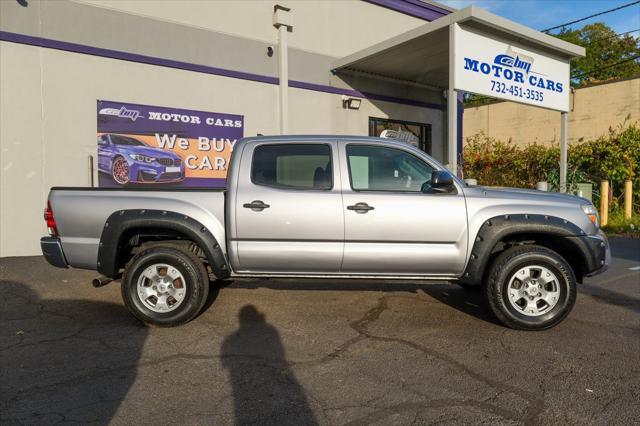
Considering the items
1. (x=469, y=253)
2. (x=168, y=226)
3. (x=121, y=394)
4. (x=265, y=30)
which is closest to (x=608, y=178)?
(x=265, y=30)

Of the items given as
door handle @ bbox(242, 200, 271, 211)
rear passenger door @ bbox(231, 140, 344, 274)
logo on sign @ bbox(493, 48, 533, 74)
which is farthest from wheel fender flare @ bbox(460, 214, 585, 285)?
logo on sign @ bbox(493, 48, 533, 74)

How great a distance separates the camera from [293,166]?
4.86 meters

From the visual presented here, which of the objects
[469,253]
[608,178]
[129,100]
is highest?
[129,100]

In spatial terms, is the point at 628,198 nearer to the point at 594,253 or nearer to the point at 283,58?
the point at 283,58

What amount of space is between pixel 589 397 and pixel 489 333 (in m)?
1.31

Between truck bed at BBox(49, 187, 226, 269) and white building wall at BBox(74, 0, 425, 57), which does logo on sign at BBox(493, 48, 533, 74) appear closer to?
white building wall at BBox(74, 0, 425, 57)

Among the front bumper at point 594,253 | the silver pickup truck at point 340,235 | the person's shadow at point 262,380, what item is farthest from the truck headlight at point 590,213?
the person's shadow at point 262,380

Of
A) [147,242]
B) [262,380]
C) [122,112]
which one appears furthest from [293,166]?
[122,112]

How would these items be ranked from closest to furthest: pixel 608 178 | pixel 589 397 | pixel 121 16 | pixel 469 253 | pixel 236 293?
pixel 589 397
pixel 469 253
pixel 236 293
pixel 121 16
pixel 608 178

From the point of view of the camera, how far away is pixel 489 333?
452 cm

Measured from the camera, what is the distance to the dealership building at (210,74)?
8.24 meters

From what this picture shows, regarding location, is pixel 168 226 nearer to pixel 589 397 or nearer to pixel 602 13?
pixel 589 397

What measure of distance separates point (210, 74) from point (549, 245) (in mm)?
7745

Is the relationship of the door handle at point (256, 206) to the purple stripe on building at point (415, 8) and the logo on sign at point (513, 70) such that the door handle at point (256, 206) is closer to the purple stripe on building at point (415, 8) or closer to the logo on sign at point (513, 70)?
the logo on sign at point (513, 70)
